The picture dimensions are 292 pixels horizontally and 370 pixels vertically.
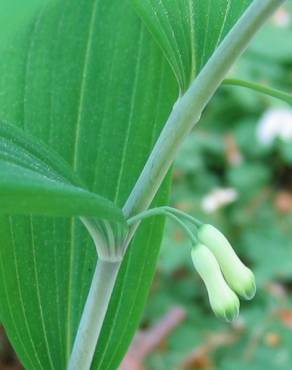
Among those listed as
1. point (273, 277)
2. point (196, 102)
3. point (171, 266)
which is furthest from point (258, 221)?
point (196, 102)

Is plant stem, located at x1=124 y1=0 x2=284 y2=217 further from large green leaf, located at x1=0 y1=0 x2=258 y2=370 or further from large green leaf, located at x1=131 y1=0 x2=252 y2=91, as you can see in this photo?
large green leaf, located at x1=0 y1=0 x2=258 y2=370

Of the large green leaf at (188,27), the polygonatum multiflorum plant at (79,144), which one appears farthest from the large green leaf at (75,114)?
the large green leaf at (188,27)

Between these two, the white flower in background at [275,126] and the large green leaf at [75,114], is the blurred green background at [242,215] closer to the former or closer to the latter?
the white flower in background at [275,126]

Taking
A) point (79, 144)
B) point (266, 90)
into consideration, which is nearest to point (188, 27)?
point (266, 90)

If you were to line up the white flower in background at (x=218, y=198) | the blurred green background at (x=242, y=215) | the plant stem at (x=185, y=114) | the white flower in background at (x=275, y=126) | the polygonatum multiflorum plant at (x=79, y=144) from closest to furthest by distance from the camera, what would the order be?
1. the plant stem at (x=185, y=114)
2. the polygonatum multiflorum plant at (x=79, y=144)
3. the blurred green background at (x=242, y=215)
4. the white flower in background at (x=218, y=198)
5. the white flower in background at (x=275, y=126)

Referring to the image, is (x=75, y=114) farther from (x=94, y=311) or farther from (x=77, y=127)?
(x=94, y=311)

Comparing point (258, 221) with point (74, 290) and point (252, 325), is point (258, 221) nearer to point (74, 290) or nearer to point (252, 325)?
point (252, 325)

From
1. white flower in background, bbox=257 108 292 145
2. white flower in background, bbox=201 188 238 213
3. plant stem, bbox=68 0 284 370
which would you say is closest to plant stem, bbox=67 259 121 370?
plant stem, bbox=68 0 284 370
